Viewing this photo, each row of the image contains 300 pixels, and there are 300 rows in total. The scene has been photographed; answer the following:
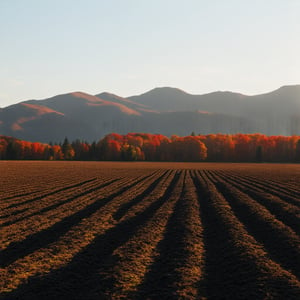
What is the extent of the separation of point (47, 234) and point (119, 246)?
3294 mm

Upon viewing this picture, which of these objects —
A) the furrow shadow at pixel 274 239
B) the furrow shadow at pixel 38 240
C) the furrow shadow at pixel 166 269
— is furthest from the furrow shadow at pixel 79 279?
the furrow shadow at pixel 274 239

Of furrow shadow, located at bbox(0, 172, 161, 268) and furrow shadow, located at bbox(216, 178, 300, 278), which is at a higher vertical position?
furrow shadow, located at bbox(216, 178, 300, 278)

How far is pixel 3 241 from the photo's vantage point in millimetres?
11406

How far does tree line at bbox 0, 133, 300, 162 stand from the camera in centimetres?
14275

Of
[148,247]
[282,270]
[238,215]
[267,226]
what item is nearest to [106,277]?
[148,247]

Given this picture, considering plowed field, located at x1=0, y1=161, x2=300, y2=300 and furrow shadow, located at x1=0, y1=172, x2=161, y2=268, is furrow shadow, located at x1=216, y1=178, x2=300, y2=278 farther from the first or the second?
furrow shadow, located at x1=0, y1=172, x2=161, y2=268

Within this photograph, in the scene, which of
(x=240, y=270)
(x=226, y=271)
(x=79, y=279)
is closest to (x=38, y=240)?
(x=79, y=279)

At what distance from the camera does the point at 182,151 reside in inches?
5920

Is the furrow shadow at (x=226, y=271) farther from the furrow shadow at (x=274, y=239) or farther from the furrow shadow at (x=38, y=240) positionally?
the furrow shadow at (x=38, y=240)

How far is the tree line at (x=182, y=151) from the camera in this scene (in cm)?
14275

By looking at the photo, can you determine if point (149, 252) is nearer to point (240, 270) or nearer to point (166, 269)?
point (166, 269)

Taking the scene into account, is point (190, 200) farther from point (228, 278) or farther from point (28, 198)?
point (228, 278)

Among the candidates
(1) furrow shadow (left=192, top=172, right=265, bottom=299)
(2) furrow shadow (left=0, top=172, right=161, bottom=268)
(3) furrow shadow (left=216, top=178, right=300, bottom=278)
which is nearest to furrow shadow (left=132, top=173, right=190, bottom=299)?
(1) furrow shadow (left=192, top=172, right=265, bottom=299)

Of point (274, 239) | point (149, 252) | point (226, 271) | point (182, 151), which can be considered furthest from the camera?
point (182, 151)
